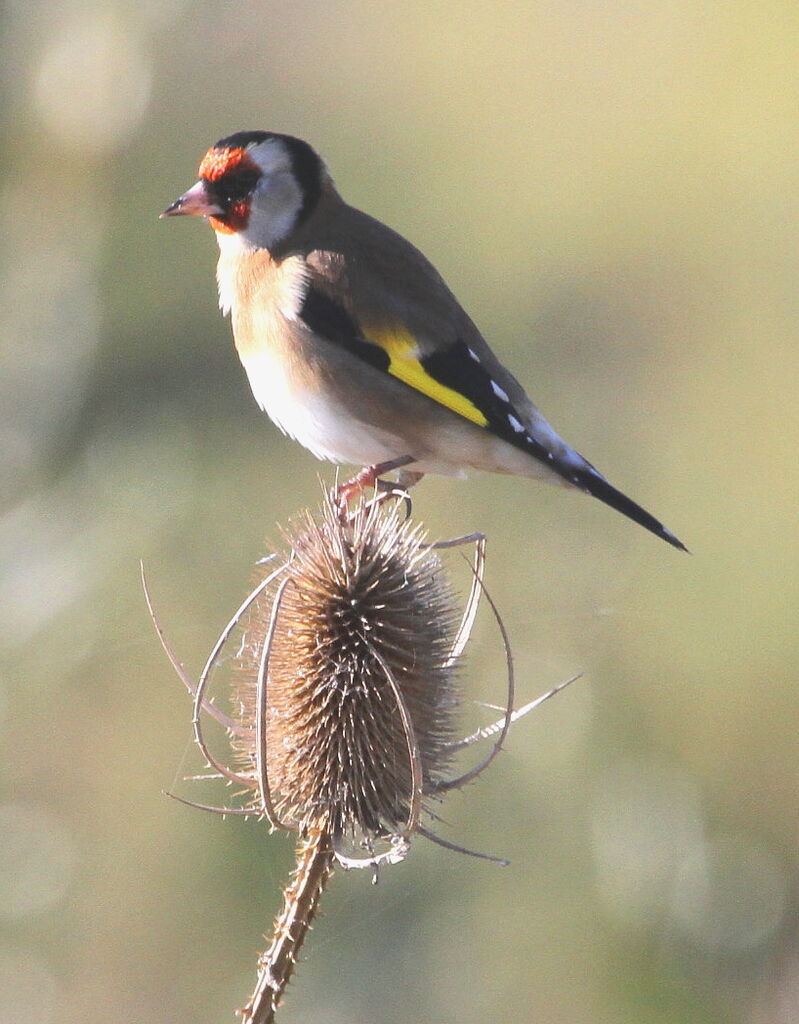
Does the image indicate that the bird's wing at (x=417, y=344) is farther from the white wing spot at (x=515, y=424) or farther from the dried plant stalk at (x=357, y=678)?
the dried plant stalk at (x=357, y=678)

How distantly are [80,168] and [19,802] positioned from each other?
3.49 m

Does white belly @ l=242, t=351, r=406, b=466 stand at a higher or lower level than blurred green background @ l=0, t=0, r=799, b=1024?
higher

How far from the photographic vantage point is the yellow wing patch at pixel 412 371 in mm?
3170

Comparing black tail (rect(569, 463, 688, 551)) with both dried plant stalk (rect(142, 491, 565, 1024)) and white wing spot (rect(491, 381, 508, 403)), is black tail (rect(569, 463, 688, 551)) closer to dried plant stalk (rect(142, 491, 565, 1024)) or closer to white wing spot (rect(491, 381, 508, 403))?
white wing spot (rect(491, 381, 508, 403))

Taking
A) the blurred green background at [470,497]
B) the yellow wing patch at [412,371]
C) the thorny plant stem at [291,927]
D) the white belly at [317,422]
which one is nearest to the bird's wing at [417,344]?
the yellow wing patch at [412,371]

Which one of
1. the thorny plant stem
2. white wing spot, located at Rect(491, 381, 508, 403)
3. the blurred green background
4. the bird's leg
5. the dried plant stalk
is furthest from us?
the blurred green background

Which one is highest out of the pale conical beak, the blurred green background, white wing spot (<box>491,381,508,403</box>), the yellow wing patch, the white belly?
the pale conical beak

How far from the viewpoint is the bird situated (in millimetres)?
3186

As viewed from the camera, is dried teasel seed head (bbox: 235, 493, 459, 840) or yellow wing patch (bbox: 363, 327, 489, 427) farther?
yellow wing patch (bbox: 363, 327, 489, 427)

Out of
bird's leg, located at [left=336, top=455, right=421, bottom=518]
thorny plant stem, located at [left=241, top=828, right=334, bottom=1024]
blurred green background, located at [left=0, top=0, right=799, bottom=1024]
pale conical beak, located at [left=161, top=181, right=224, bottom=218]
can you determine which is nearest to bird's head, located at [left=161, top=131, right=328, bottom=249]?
pale conical beak, located at [left=161, top=181, right=224, bottom=218]

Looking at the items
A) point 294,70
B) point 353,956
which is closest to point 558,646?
point 353,956

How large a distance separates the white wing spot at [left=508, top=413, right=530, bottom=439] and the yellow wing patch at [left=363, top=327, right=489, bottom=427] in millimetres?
63

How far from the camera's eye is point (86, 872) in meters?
5.94

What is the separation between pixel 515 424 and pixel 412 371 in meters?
0.28
